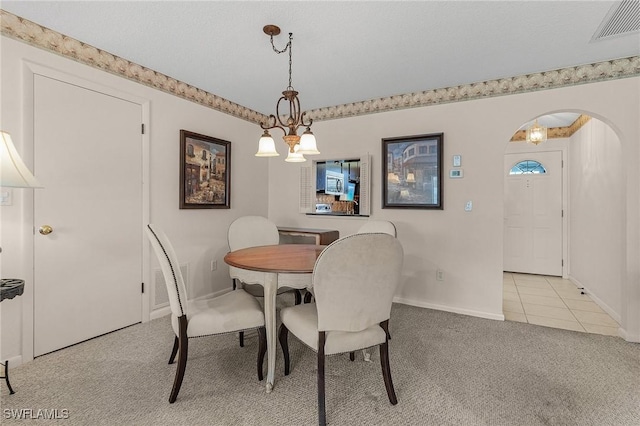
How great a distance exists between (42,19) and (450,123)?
3747 millimetres

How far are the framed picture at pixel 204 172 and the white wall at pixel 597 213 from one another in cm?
428

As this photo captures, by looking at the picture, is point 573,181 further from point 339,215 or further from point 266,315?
point 266,315

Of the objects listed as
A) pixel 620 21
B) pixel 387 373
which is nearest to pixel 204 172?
pixel 387 373

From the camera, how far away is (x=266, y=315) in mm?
1971

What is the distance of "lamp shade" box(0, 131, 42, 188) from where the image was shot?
5.38ft

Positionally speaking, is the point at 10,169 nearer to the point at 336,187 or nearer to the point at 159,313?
the point at 159,313

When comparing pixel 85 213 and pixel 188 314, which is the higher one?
pixel 85 213

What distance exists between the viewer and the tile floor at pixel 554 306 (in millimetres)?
3043

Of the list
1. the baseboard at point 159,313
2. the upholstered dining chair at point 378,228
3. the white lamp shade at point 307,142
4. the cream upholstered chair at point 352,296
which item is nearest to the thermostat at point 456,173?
the upholstered dining chair at point 378,228

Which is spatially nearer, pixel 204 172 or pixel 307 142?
pixel 307 142

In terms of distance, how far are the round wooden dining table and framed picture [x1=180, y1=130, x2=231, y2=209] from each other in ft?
4.35

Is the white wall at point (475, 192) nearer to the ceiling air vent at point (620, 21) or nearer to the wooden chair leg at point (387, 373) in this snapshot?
the ceiling air vent at point (620, 21)

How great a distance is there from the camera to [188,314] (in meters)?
1.89

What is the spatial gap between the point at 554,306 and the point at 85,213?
508 centimetres
